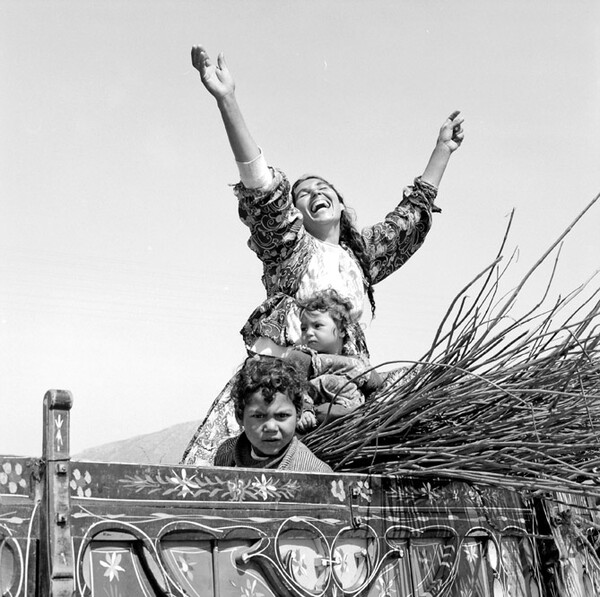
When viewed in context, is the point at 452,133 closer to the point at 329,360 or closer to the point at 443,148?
the point at 443,148

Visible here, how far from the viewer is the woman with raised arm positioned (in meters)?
2.89

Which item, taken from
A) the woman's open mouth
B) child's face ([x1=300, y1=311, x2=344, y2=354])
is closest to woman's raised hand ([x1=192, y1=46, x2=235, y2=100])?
the woman's open mouth

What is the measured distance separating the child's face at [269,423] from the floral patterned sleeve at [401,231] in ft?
3.98

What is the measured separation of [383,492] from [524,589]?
0.47 meters

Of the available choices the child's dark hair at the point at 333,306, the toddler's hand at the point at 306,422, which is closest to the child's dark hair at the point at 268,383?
the toddler's hand at the point at 306,422

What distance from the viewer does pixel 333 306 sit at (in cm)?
295

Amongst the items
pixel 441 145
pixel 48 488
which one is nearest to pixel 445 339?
pixel 48 488

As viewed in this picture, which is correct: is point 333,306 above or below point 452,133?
below

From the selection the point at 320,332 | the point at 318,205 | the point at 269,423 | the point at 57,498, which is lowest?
the point at 57,498

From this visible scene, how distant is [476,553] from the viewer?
2240 millimetres

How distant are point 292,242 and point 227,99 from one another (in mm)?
515

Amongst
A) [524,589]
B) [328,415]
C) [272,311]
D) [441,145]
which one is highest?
[441,145]

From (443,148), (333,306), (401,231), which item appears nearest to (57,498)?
(333,306)

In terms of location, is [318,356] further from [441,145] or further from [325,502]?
[441,145]
